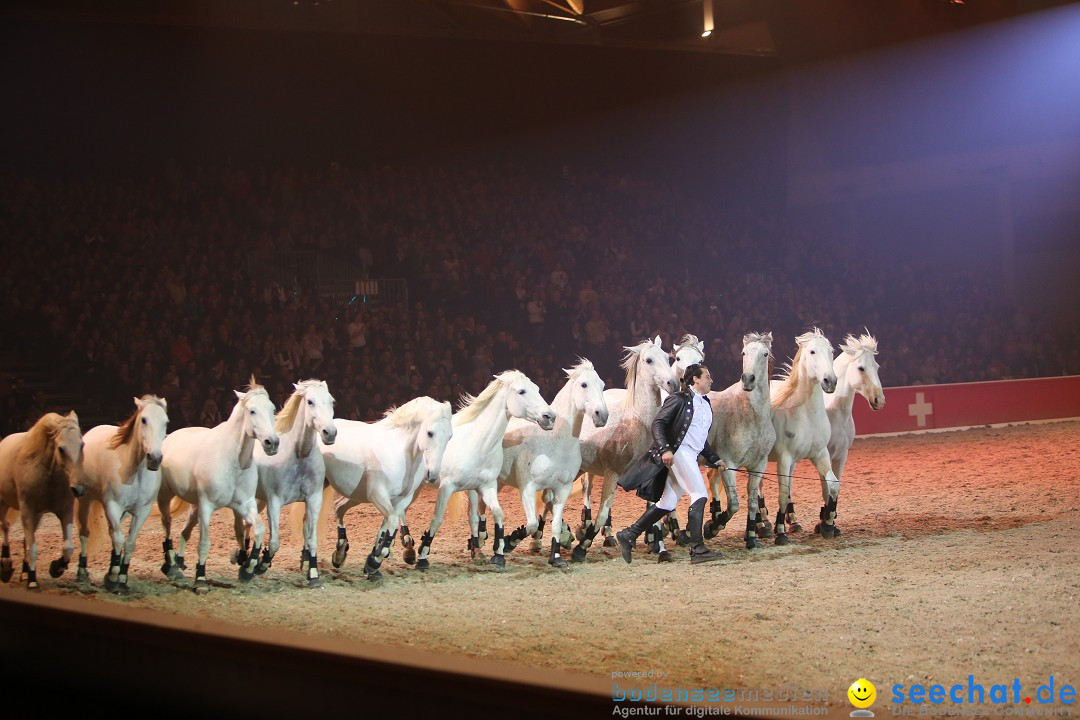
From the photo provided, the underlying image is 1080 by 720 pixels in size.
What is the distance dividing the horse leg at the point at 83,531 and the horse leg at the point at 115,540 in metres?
0.48

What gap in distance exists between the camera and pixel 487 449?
8.89 meters

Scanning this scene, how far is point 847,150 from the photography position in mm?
Result: 25156

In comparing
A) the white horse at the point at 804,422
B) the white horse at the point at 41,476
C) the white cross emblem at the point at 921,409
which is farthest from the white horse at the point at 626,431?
the white cross emblem at the point at 921,409

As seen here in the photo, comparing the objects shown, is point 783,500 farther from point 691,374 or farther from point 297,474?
point 297,474

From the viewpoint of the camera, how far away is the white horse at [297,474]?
814 cm

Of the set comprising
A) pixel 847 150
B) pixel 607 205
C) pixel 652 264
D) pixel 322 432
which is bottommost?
pixel 322 432

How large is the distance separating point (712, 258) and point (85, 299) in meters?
14.0

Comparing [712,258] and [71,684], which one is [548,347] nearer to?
[712,258]

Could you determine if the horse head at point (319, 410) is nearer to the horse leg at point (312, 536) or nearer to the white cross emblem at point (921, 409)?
the horse leg at point (312, 536)

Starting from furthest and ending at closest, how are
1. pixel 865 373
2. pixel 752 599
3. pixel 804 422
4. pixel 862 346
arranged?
1. pixel 862 346
2. pixel 865 373
3. pixel 804 422
4. pixel 752 599

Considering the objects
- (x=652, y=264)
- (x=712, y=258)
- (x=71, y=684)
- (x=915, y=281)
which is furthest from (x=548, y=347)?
(x=71, y=684)

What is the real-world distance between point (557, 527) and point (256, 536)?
2.69 m

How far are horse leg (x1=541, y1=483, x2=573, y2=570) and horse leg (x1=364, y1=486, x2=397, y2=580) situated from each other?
146 centimetres

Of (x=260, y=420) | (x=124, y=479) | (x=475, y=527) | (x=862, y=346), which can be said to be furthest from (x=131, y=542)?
(x=862, y=346)
